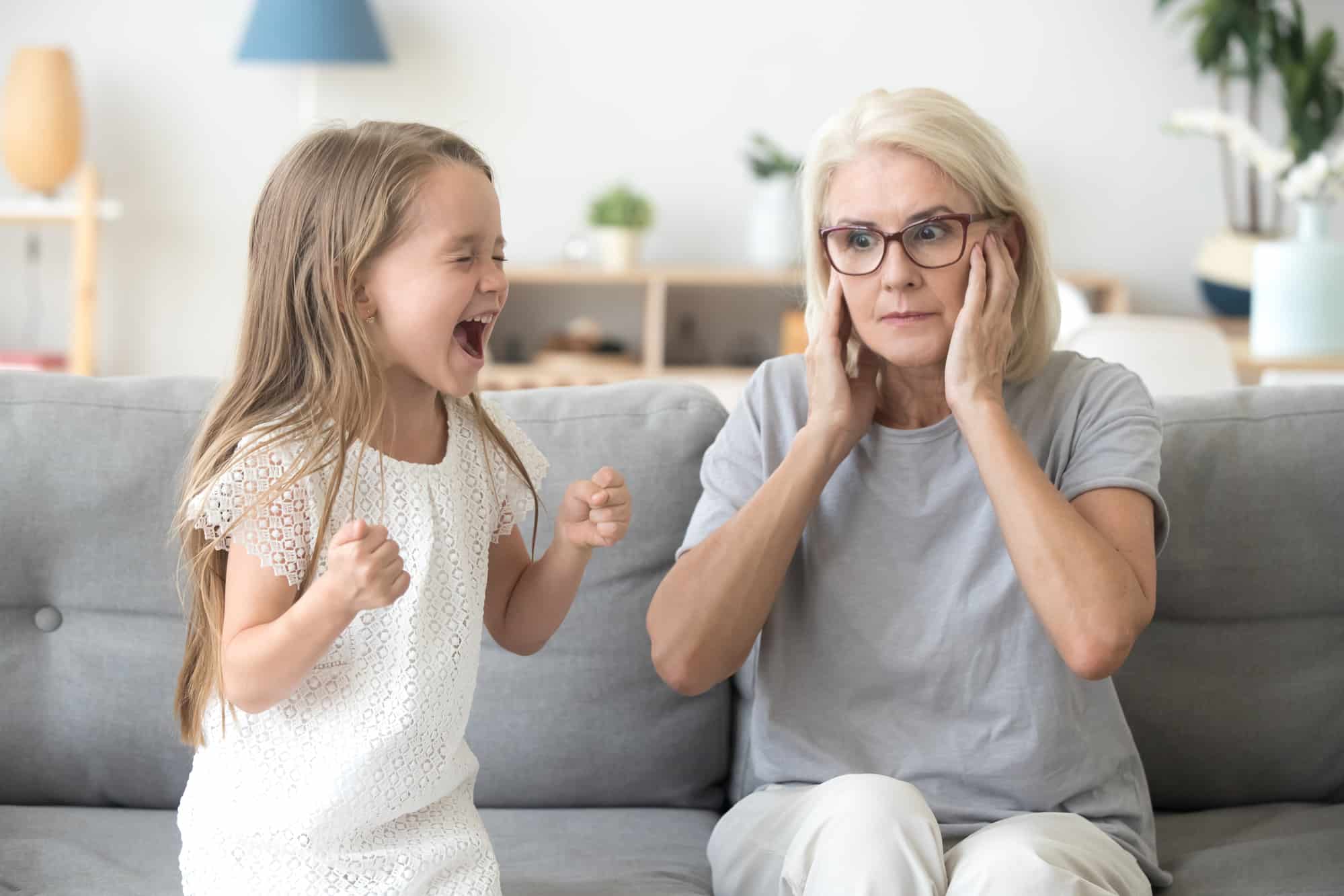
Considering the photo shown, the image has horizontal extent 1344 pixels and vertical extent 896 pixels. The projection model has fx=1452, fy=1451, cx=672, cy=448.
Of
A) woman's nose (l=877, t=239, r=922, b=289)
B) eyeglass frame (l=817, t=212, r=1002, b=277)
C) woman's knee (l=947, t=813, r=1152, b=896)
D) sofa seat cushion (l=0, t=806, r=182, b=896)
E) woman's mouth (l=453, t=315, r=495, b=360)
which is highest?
eyeglass frame (l=817, t=212, r=1002, b=277)

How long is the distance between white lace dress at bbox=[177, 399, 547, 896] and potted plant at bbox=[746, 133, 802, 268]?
3483mm

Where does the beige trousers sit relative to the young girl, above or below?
below

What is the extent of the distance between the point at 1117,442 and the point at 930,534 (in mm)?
204

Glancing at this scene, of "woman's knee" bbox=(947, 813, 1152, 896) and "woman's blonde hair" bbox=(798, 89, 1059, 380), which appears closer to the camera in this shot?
"woman's knee" bbox=(947, 813, 1152, 896)

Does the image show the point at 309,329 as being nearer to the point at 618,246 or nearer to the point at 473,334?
the point at 473,334

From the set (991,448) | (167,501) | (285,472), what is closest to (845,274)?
(991,448)

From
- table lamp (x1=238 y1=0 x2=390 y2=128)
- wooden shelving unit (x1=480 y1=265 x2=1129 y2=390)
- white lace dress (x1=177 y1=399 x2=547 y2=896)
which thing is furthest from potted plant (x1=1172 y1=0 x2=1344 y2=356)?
table lamp (x1=238 y1=0 x2=390 y2=128)

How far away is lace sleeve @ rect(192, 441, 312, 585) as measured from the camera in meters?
1.21

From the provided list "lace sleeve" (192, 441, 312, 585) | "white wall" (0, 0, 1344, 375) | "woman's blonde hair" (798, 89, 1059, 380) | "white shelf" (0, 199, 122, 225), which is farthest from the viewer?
"white wall" (0, 0, 1344, 375)

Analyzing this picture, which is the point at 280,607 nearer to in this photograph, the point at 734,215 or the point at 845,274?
the point at 845,274

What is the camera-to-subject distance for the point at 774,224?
4.70 meters

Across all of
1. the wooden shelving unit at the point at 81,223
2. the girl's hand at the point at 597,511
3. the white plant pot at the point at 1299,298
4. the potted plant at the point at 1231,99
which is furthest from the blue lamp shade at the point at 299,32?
the girl's hand at the point at 597,511

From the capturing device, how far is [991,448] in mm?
1379

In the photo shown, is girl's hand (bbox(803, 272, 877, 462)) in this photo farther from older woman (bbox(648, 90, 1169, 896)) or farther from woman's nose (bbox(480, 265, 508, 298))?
woman's nose (bbox(480, 265, 508, 298))
